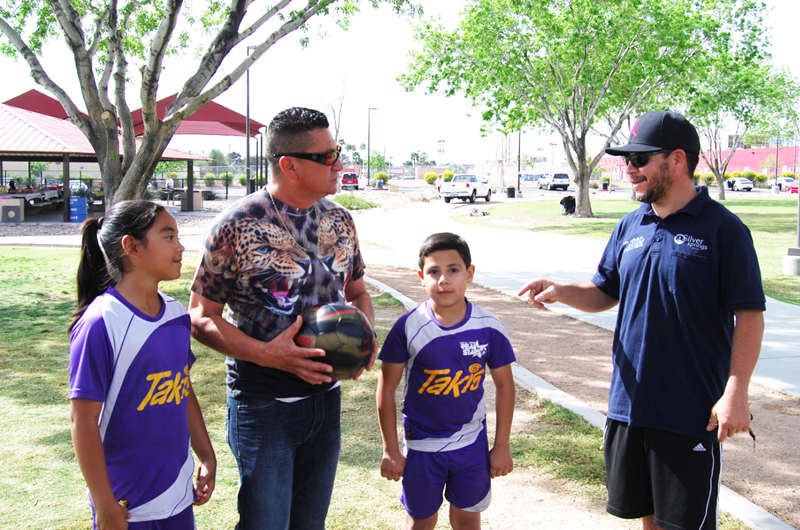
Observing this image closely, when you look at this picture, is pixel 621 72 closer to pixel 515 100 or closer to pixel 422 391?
pixel 515 100

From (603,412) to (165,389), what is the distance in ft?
13.5

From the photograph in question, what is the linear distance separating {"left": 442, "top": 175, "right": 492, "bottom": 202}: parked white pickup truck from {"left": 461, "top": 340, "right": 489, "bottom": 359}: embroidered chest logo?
40381mm

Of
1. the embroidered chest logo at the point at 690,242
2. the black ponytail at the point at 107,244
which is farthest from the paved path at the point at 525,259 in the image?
the black ponytail at the point at 107,244

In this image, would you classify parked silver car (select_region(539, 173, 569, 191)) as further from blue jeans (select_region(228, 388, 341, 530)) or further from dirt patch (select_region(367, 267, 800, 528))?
blue jeans (select_region(228, 388, 341, 530))

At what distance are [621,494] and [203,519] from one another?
7.41ft

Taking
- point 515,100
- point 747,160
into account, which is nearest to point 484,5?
point 515,100

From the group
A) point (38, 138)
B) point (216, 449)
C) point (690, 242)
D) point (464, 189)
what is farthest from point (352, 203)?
point (690, 242)

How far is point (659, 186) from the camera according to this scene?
290cm

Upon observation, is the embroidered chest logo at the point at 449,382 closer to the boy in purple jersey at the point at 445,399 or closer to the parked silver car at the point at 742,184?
the boy in purple jersey at the point at 445,399

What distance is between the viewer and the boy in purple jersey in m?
2.89

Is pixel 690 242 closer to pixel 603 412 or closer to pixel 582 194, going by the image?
pixel 603 412

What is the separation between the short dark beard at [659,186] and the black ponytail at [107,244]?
2.06m

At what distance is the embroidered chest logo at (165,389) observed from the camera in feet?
7.73

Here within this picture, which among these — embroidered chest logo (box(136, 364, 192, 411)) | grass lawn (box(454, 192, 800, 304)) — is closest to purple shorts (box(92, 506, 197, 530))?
embroidered chest logo (box(136, 364, 192, 411))
